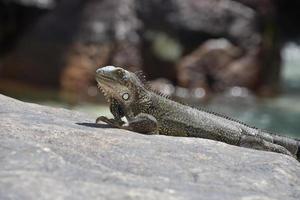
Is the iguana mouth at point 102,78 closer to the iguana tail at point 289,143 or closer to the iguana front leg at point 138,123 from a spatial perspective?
the iguana front leg at point 138,123

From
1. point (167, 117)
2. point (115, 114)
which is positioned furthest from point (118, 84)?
point (167, 117)

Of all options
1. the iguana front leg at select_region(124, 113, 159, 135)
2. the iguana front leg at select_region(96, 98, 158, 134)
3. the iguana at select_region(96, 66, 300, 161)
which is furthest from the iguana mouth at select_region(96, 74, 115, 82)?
the iguana front leg at select_region(124, 113, 159, 135)

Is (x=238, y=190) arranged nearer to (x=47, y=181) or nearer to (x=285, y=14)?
(x=47, y=181)

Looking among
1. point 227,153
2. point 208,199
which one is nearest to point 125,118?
point 227,153

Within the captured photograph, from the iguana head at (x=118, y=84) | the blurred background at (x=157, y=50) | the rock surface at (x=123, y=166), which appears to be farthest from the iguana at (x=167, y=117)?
the blurred background at (x=157, y=50)

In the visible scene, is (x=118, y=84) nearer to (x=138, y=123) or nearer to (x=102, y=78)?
(x=102, y=78)
